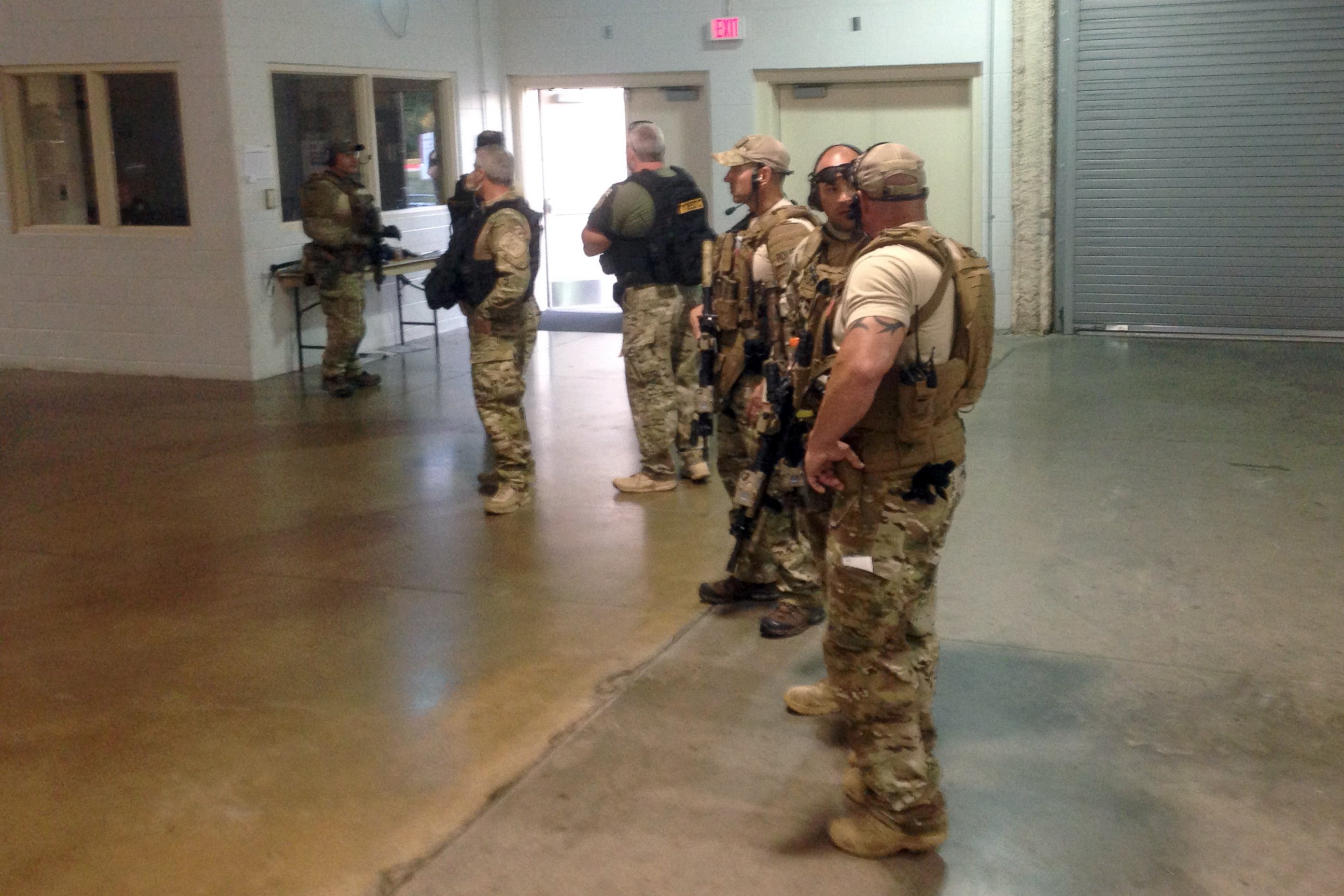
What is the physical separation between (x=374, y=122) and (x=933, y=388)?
8451 mm

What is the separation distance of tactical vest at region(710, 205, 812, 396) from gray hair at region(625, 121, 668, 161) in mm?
1329

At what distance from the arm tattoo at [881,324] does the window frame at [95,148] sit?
758 centimetres

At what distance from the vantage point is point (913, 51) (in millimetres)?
10570

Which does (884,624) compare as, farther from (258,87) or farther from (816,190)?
(258,87)

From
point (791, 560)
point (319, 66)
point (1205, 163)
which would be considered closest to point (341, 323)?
point (319, 66)

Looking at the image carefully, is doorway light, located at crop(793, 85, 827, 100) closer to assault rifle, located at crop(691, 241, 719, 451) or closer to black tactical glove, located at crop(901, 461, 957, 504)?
assault rifle, located at crop(691, 241, 719, 451)

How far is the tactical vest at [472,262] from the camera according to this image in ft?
19.5

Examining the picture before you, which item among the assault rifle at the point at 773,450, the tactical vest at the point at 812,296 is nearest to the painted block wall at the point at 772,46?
the tactical vest at the point at 812,296

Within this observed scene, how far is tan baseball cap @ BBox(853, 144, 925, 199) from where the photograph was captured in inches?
123

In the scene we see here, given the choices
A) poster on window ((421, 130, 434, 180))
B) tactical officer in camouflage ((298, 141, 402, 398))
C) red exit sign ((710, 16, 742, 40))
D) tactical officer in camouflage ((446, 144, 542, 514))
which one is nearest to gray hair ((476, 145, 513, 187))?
tactical officer in camouflage ((446, 144, 542, 514))

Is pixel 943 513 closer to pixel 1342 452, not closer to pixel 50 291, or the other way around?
pixel 1342 452

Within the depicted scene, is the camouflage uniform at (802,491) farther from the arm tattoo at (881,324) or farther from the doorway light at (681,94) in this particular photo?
the doorway light at (681,94)

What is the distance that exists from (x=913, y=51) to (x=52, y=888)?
30.0ft

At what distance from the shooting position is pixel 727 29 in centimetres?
1101
